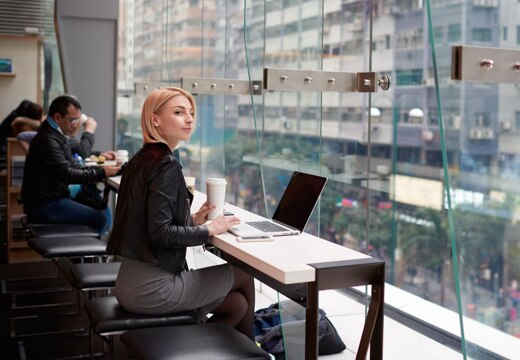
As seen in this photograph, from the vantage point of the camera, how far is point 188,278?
245 centimetres

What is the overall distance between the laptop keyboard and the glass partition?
15.3 inches

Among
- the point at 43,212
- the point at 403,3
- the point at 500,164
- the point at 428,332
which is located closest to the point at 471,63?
the point at 500,164

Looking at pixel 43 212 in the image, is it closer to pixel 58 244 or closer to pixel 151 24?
pixel 58 244

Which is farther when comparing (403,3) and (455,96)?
(403,3)

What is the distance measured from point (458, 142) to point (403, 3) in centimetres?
84

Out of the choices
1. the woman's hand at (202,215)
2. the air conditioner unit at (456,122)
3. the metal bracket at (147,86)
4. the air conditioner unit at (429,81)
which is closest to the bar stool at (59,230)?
the woman's hand at (202,215)

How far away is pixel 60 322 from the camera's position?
4.10 metres

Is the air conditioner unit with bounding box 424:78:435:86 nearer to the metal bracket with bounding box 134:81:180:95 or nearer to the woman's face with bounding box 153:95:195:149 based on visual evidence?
the woman's face with bounding box 153:95:195:149

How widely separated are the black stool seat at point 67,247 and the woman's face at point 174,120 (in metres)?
1.08

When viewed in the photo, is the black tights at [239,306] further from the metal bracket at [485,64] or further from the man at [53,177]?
the man at [53,177]

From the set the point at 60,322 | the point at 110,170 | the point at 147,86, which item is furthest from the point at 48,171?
the point at 147,86

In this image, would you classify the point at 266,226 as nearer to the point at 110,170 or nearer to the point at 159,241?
the point at 159,241

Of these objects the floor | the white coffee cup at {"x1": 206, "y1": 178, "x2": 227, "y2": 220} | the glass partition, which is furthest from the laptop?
the glass partition

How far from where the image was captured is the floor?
2910mm
